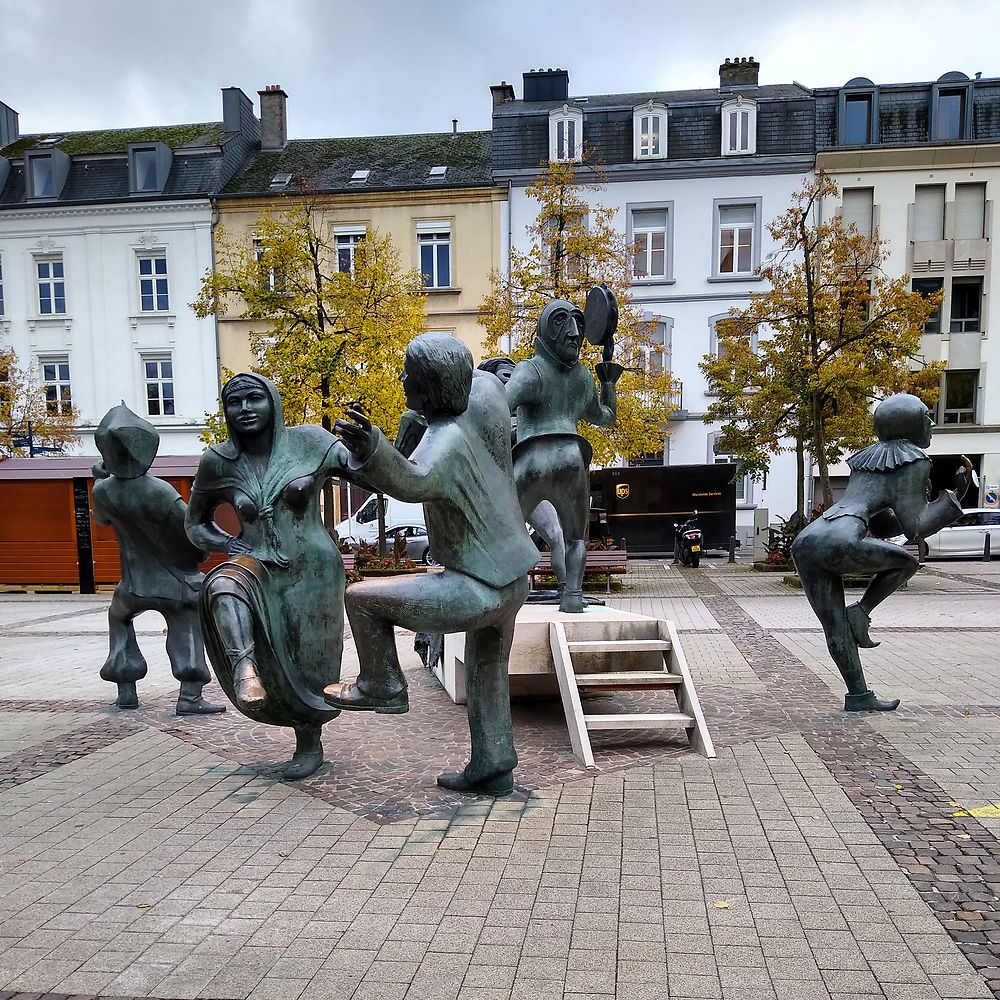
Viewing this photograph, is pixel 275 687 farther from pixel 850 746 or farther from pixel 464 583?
pixel 850 746

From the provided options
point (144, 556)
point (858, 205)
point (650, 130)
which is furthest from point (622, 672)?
point (858, 205)

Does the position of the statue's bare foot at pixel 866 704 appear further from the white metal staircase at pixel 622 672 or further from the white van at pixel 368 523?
the white van at pixel 368 523

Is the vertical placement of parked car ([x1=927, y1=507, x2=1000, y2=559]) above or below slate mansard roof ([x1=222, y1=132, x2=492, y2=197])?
below

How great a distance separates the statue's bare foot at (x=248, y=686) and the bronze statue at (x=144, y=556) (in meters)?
2.20

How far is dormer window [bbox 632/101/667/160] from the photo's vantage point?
950 inches

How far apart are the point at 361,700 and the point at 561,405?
109 inches

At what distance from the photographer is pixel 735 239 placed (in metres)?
24.2

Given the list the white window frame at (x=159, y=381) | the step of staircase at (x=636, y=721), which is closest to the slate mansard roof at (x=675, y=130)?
the white window frame at (x=159, y=381)

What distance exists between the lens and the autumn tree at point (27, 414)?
21.9 metres

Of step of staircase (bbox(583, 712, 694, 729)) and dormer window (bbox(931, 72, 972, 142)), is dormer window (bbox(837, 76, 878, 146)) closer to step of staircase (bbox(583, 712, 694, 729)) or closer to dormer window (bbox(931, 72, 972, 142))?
dormer window (bbox(931, 72, 972, 142))

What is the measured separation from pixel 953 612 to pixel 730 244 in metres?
16.0

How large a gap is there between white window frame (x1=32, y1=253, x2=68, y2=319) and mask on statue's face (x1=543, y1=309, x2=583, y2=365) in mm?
24592

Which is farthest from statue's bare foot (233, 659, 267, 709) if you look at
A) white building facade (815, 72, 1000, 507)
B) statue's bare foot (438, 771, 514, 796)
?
white building facade (815, 72, 1000, 507)

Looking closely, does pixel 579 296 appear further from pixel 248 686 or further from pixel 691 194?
pixel 248 686
